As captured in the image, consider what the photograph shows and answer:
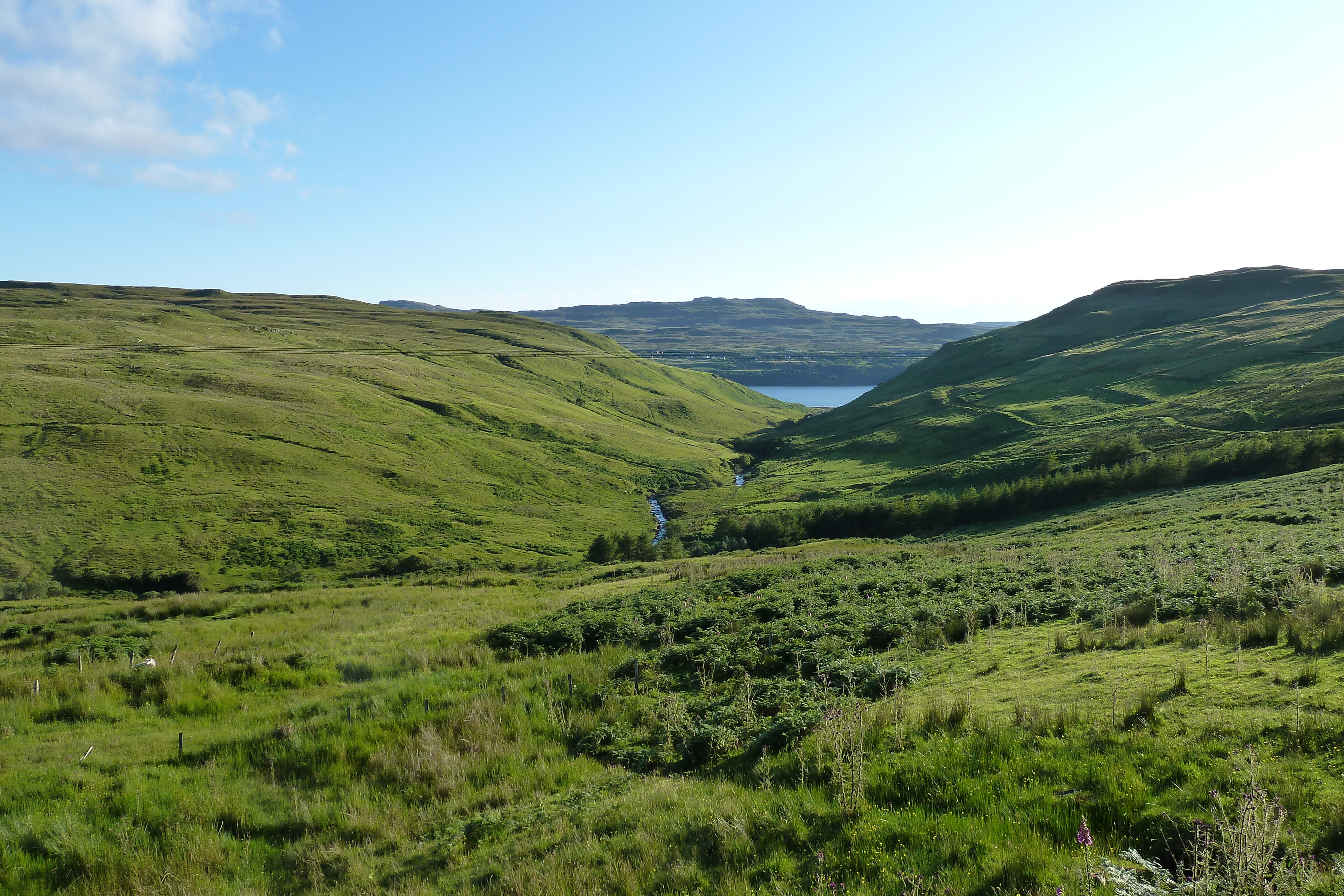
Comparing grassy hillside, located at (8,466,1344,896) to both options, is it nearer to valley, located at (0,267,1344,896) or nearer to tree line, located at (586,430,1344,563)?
valley, located at (0,267,1344,896)

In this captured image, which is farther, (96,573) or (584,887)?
(96,573)

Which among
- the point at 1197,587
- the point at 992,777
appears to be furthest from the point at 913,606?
the point at 992,777

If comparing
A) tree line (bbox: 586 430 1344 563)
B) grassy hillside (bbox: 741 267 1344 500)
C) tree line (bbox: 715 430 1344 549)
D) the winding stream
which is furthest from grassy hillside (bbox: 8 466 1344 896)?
grassy hillside (bbox: 741 267 1344 500)

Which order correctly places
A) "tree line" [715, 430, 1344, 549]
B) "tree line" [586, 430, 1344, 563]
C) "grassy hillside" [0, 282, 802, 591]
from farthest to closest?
"grassy hillside" [0, 282, 802, 591]
"tree line" [586, 430, 1344, 563]
"tree line" [715, 430, 1344, 549]

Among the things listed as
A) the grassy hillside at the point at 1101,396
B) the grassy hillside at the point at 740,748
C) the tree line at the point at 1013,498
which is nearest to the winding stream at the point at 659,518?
the tree line at the point at 1013,498

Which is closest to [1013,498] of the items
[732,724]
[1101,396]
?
[732,724]

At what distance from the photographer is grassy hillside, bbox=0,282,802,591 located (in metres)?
71.9

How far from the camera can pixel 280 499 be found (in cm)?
8844

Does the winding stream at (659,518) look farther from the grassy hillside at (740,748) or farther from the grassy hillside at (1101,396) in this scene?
the grassy hillside at (740,748)

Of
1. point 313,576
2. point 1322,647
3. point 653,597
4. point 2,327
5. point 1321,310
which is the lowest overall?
point 313,576

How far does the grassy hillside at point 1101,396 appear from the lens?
3681 inches

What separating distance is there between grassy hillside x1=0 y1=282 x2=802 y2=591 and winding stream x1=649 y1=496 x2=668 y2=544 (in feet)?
5.54

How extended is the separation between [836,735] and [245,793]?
7676mm

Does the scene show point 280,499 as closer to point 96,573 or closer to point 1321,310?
point 96,573
